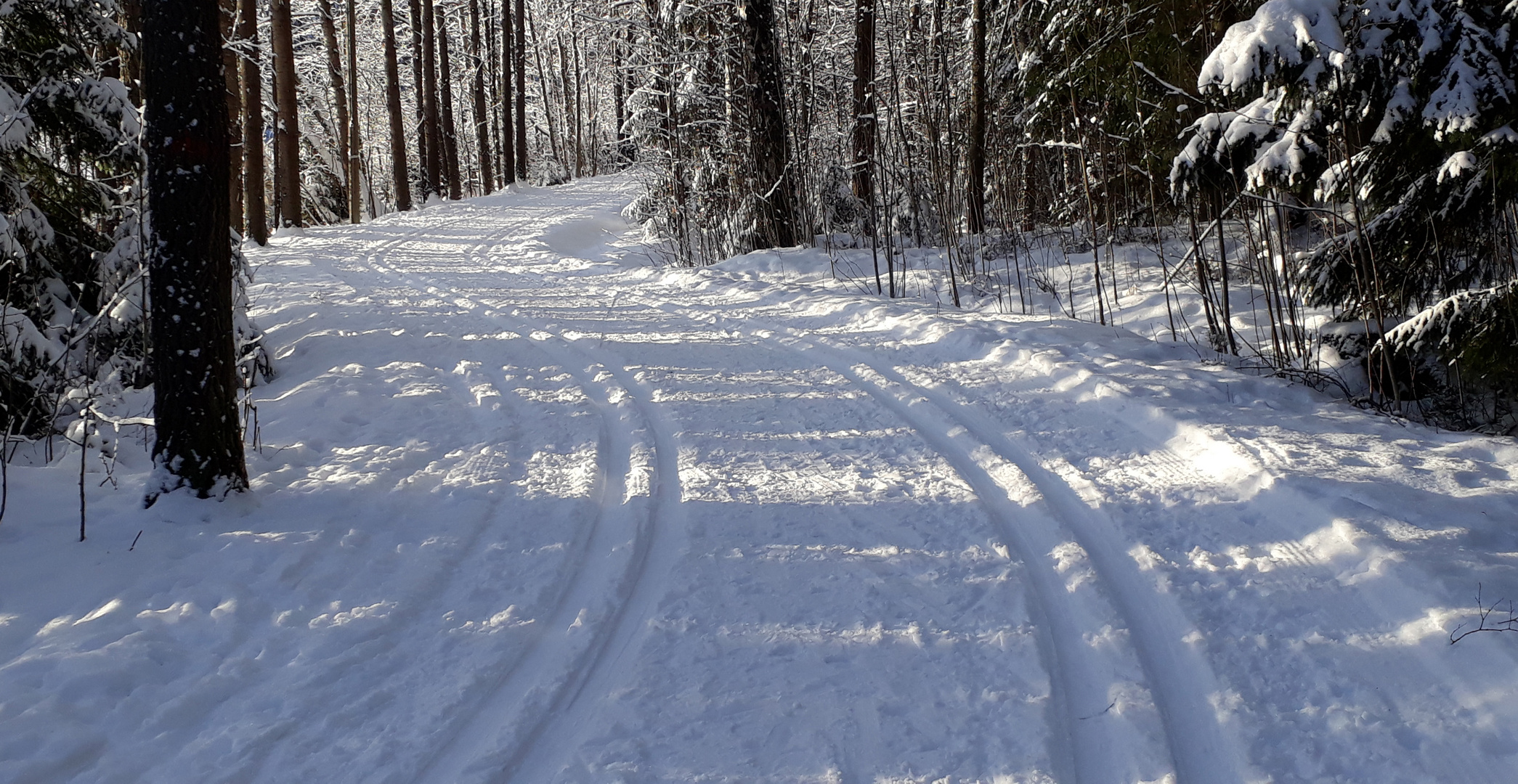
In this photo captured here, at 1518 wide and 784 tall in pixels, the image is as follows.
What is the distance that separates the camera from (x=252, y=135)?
57.5ft

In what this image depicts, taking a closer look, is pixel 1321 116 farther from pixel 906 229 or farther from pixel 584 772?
pixel 906 229

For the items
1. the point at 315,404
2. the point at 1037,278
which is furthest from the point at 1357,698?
the point at 1037,278

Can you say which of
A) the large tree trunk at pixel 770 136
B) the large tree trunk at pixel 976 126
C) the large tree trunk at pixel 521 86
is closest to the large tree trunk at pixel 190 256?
the large tree trunk at pixel 770 136

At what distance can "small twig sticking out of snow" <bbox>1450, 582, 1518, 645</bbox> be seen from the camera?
9.78 feet

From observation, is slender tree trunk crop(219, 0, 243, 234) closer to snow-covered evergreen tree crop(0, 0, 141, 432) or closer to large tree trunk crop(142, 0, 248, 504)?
snow-covered evergreen tree crop(0, 0, 141, 432)

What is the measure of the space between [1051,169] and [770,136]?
494cm

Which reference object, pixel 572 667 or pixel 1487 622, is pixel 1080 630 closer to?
pixel 1487 622

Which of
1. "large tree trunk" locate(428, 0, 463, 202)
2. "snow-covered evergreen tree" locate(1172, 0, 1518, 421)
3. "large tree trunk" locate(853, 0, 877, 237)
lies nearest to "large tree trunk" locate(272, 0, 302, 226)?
"large tree trunk" locate(428, 0, 463, 202)

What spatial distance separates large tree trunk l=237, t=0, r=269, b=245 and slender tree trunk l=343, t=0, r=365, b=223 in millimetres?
6431

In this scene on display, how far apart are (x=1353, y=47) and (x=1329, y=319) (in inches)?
93.1

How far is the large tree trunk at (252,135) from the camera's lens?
17.1m

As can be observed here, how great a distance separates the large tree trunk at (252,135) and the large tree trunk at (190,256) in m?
14.8

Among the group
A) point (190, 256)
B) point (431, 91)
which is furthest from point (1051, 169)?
point (431, 91)

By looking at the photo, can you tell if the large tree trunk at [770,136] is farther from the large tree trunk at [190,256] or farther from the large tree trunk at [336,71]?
the large tree trunk at [336,71]
